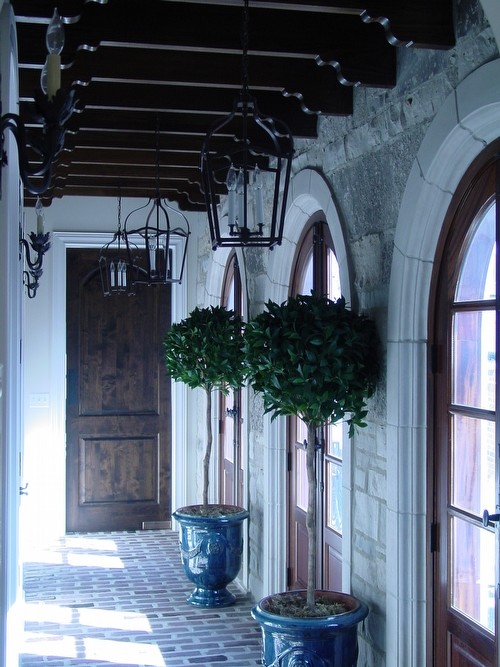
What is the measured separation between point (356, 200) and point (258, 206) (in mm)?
1092

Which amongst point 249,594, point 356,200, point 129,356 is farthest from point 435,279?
point 129,356

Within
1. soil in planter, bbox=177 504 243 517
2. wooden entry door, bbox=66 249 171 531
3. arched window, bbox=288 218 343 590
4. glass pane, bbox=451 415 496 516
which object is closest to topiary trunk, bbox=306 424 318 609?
arched window, bbox=288 218 343 590

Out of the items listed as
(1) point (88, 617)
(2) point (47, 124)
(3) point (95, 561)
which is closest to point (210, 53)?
(2) point (47, 124)

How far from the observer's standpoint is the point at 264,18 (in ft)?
11.1

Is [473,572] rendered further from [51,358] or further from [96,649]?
[51,358]

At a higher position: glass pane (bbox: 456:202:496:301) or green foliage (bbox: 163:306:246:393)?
glass pane (bbox: 456:202:496:301)

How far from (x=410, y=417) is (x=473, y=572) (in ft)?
1.96

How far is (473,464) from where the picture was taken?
2984 mm

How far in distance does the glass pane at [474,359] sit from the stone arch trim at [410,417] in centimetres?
18

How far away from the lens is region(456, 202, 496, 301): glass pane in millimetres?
2887

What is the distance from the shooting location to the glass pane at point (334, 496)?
4277mm

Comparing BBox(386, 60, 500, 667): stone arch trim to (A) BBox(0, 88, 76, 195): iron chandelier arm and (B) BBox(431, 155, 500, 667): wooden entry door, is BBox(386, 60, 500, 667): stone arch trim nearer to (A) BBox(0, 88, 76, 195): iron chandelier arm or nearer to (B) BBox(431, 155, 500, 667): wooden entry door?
(B) BBox(431, 155, 500, 667): wooden entry door

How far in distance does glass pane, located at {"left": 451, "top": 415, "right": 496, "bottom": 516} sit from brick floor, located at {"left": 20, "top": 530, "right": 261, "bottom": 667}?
2053 millimetres

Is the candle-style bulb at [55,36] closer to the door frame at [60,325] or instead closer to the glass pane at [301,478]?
the glass pane at [301,478]
